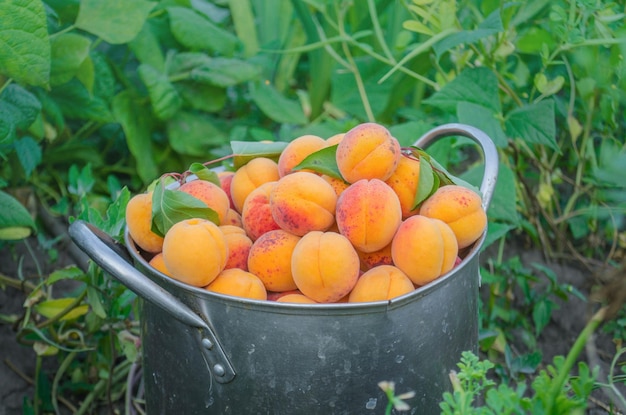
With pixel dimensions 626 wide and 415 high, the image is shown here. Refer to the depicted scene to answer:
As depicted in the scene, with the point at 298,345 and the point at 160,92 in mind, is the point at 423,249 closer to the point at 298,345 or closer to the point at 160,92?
the point at 298,345

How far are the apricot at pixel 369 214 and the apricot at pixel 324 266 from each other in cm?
2

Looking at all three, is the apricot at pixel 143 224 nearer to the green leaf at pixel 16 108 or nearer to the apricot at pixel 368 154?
the apricot at pixel 368 154

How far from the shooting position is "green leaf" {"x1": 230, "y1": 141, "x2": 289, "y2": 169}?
108 centimetres

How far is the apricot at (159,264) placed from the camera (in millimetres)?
931

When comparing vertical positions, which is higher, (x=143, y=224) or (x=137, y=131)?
(x=143, y=224)

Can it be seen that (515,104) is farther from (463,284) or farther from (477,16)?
(463,284)

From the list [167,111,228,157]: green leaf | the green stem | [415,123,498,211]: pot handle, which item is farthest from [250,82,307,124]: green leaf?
the green stem

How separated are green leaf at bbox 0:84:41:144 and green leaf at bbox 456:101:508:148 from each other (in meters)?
0.79

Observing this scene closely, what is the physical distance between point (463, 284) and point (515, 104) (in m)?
0.79

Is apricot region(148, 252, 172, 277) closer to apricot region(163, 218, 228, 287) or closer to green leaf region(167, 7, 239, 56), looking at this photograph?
apricot region(163, 218, 228, 287)

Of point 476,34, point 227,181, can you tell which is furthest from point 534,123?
point 227,181

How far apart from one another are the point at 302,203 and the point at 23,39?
655 mm

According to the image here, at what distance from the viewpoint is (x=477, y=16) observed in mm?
1627

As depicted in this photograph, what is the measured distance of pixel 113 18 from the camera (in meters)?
1.58
